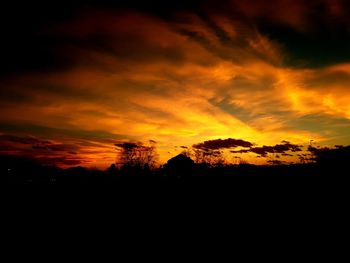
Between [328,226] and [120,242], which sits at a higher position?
[328,226]

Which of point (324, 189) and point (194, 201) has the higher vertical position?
point (324, 189)

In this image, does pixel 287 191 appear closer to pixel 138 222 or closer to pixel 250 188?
pixel 250 188

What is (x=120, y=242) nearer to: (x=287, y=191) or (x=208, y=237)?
(x=208, y=237)

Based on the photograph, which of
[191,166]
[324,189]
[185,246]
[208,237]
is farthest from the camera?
[191,166]

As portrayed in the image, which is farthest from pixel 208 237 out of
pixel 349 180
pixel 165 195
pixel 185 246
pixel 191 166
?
pixel 191 166

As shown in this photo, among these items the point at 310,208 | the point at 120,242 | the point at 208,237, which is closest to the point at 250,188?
the point at 310,208

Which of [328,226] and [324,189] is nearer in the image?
[328,226]

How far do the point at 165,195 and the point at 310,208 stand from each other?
43.1 feet

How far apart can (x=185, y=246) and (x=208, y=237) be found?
1634mm

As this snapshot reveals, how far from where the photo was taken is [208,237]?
1338 centimetres

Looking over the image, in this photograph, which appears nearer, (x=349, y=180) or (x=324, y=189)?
(x=324, y=189)

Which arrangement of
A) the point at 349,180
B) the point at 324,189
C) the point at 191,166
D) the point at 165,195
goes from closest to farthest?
the point at 324,189 → the point at 349,180 → the point at 165,195 → the point at 191,166

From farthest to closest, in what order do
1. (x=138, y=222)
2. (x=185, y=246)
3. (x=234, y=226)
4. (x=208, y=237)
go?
(x=138, y=222), (x=234, y=226), (x=208, y=237), (x=185, y=246)

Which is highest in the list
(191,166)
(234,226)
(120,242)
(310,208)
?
(191,166)
